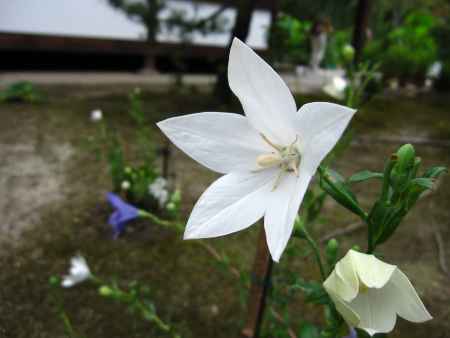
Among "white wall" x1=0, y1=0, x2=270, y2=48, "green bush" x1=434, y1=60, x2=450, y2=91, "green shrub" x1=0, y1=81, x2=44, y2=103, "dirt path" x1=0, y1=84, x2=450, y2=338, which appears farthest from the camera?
"green bush" x1=434, y1=60, x2=450, y2=91

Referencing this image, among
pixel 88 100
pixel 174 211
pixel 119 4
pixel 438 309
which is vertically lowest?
pixel 88 100

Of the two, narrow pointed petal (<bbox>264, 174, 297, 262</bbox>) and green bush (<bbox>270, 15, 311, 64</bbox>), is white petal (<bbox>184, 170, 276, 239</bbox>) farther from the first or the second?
green bush (<bbox>270, 15, 311, 64</bbox>)

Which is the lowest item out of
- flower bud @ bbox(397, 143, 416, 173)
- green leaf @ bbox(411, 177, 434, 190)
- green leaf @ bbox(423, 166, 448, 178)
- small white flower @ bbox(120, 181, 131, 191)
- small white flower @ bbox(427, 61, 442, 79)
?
small white flower @ bbox(120, 181, 131, 191)

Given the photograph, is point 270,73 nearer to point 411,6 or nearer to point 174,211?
point 174,211

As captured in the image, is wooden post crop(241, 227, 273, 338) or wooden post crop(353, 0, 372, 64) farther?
wooden post crop(353, 0, 372, 64)

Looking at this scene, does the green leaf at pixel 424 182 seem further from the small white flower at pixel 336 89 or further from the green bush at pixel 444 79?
the green bush at pixel 444 79

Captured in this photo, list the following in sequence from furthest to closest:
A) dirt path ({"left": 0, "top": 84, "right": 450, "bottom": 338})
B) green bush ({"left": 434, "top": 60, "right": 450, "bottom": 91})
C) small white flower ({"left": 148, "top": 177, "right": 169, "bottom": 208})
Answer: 1. green bush ({"left": 434, "top": 60, "right": 450, "bottom": 91})
2. small white flower ({"left": 148, "top": 177, "right": 169, "bottom": 208})
3. dirt path ({"left": 0, "top": 84, "right": 450, "bottom": 338})

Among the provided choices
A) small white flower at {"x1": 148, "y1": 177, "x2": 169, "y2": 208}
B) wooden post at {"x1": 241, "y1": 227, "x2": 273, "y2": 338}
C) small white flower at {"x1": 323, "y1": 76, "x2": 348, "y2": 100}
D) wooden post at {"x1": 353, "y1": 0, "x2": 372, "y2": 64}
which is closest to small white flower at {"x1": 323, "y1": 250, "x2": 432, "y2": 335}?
wooden post at {"x1": 241, "y1": 227, "x2": 273, "y2": 338}

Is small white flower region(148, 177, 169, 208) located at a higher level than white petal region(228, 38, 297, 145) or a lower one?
lower

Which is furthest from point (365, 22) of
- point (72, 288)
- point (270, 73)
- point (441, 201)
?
point (270, 73)
